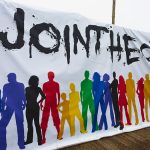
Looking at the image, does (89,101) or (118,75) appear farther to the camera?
(118,75)

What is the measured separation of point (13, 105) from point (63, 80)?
73 cm

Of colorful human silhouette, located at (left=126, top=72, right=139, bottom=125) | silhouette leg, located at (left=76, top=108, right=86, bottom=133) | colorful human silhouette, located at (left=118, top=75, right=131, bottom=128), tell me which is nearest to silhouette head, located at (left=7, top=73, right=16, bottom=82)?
silhouette leg, located at (left=76, top=108, right=86, bottom=133)

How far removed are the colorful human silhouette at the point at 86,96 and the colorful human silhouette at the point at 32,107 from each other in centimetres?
67

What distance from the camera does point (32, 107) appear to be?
2.96m

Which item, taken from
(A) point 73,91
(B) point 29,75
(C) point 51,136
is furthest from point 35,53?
(C) point 51,136

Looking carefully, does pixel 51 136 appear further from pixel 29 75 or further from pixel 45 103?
pixel 29 75

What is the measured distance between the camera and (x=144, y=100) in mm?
4355

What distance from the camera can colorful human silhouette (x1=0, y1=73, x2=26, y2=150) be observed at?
272cm

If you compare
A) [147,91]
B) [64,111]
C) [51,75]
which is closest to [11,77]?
[51,75]

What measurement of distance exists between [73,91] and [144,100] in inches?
59.6

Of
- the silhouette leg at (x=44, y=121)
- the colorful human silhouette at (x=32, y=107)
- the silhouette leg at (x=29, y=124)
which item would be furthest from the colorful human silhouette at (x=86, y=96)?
the silhouette leg at (x=29, y=124)

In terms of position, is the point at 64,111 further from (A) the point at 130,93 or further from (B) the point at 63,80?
(A) the point at 130,93

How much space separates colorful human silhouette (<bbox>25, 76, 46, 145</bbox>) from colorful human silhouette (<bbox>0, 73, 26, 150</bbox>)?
66mm

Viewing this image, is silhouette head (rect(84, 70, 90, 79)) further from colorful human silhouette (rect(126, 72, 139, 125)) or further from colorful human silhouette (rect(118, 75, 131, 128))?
colorful human silhouette (rect(126, 72, 139, 125))
